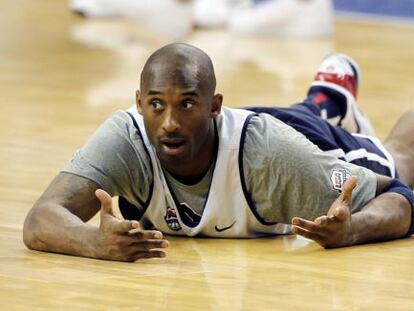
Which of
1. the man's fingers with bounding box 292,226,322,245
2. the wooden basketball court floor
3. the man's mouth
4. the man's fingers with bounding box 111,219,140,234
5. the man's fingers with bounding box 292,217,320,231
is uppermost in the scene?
the man's mouth

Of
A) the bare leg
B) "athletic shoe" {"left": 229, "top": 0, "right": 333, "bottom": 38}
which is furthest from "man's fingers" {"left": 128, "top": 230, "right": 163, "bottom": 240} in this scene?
"athletic shoe" {"left": 229, "top": 0, "right": 333, "bottom": 38}

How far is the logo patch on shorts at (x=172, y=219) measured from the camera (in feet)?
9.27

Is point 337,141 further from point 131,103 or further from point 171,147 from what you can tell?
point 131,103

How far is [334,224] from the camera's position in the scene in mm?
2707

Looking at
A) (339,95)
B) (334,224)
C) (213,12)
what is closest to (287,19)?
(213,12)

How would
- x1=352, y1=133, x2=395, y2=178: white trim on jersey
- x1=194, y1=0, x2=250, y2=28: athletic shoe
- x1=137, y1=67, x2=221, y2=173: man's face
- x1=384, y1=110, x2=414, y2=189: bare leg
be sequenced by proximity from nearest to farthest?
x1=137, y1=67, x2=221, y2=173: man's face → x1=352, y1=133, x2=395, y2=178: white trim on jersey → x1=384, y1=110, x2=414, y2=189: bare leg → x1=194, y1=0, x2=250, y2=28: athletic shoe

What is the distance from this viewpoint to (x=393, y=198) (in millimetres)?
2865

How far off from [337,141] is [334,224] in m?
0.51

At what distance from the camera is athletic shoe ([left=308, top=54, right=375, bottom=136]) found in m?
3.58

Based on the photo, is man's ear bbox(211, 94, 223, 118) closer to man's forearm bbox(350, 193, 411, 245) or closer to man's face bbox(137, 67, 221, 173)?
man's face bbox(137, 67, 221, 173)

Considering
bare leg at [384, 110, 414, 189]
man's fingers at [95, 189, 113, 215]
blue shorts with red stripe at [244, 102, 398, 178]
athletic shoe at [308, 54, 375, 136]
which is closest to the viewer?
man's fingers at [95, 189, 113, 215]

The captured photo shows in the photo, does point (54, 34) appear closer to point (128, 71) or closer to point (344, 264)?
point (128, 71)

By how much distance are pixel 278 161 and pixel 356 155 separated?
46 cm

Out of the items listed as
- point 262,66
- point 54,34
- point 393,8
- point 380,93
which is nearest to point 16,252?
point 380,93
